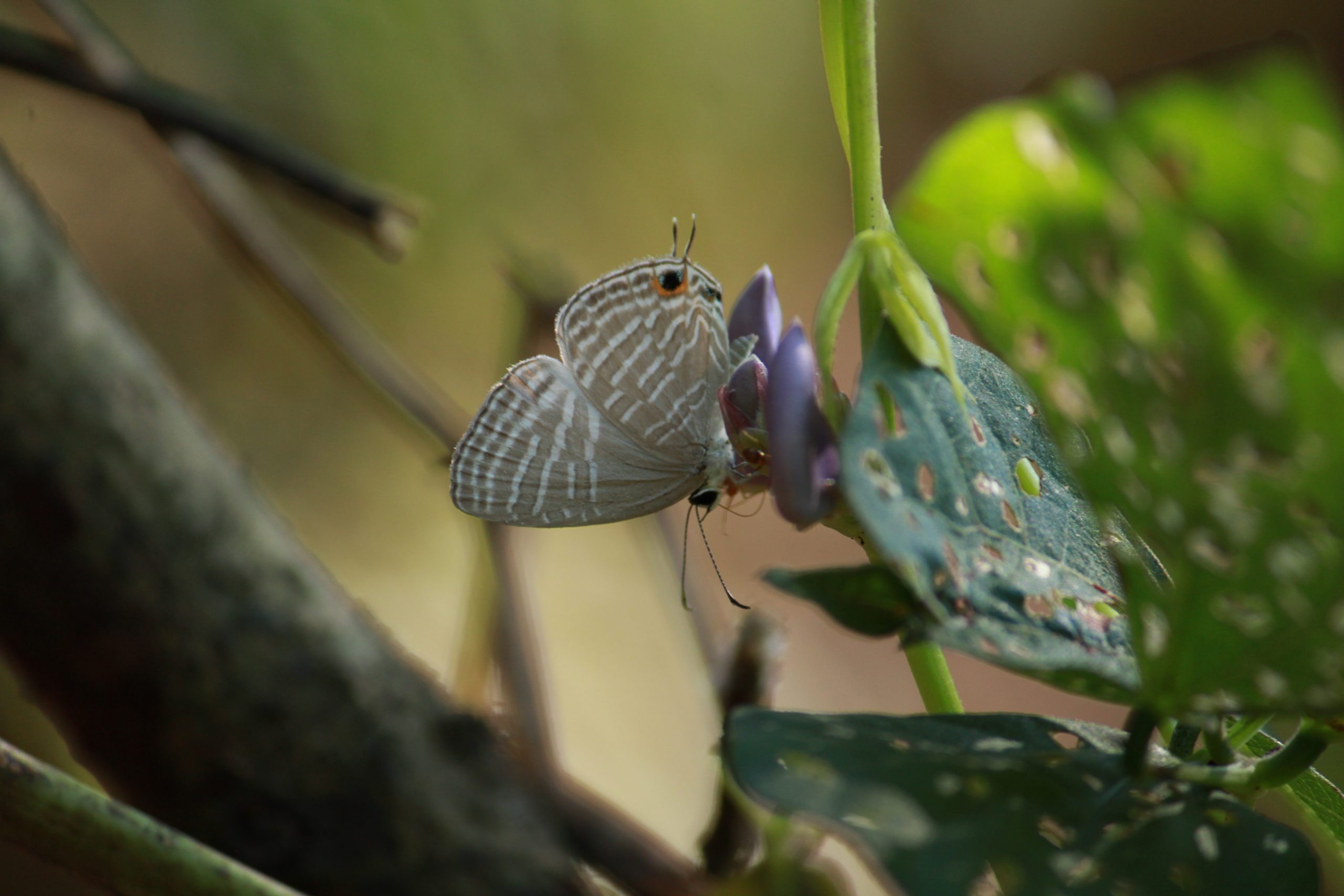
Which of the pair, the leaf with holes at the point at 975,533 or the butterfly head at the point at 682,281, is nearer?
the leaf with holes at the point at 975,533

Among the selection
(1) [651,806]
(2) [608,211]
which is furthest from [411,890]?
(2) [608,211]

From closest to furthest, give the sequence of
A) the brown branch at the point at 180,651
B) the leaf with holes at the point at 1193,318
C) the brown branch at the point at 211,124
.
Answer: the leaf with holes at the point at 1193,318
the brown branch at the point at 180,651
the brown branch at the point at 211,124

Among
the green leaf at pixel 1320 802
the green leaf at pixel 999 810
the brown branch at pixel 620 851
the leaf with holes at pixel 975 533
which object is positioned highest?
the leaf with holes at pixel 975 533

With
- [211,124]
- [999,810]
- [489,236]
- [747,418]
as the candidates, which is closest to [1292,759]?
[999,810]

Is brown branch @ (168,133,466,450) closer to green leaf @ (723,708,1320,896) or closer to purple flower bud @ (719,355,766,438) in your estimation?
purple flower bud @ (719,355,766,438)

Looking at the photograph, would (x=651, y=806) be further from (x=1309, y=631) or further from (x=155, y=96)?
(x=1309, y=631)

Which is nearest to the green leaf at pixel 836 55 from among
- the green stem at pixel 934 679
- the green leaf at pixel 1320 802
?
the green stem at pixel 934 679

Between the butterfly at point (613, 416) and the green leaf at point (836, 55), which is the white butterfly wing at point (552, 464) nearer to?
the butterfly at point (613, 416)

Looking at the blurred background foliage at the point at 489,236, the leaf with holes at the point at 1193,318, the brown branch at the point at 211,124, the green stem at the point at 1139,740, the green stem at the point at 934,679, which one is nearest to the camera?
the leaf with holes at the point at 1193,318
